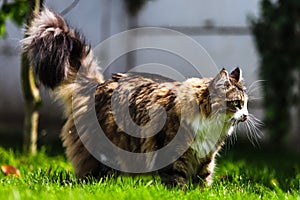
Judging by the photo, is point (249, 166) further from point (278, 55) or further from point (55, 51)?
point (278, 55)

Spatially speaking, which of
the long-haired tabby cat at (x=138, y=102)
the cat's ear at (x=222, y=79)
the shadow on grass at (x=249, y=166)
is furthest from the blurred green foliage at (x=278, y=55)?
the cat's ear at (x=222, y=79)

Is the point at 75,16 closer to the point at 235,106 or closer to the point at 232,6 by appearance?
the point at 232,6

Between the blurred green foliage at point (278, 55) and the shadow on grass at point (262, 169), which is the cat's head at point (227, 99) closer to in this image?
the shadow on grass at point (262, 169)

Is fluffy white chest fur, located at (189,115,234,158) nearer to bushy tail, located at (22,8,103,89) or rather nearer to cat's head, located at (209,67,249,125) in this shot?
cat's head, located at (209,67,249,125)

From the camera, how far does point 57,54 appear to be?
12.3 ft

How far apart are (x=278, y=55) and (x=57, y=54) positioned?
3781 mm

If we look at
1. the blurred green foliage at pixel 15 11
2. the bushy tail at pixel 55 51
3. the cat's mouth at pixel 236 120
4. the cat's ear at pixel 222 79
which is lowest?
the cat's mouth at pixel 236 120

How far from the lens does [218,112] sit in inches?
134

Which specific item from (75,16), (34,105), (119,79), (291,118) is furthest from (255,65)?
(119,79)

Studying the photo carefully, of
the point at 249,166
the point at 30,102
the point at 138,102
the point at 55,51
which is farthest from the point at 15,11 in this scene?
the point at 249,166

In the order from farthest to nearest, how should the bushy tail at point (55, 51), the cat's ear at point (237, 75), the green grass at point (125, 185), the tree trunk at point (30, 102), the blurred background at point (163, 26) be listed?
1. the blurred background at point (163, 26)
2. the tree trunk at point (30, 102)
3. the bushy tail at point (55, 51)
4. the cat's ear at point (237, 75)
5. the green grass at point (125, 185)

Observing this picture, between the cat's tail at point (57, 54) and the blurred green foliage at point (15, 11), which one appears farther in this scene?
the blurred green foliage at point (15, 11)

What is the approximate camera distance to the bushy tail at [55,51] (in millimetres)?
3738

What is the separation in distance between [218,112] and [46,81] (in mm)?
1122
